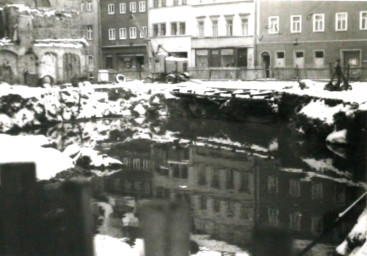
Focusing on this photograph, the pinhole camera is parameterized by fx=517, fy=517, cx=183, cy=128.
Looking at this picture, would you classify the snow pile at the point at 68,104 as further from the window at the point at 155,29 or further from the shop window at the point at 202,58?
the window at the point at 155,29

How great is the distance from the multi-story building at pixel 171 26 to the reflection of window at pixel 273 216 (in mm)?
36604

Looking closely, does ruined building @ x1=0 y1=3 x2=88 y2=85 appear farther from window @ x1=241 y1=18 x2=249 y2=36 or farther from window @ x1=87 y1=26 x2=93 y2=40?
window @ x1=87 y1=26 x2=93 y2=40

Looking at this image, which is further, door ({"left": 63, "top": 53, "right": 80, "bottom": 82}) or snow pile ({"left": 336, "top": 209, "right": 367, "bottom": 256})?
door ({"left": 63, "top": 53, "right": 80, "bottom": 82})

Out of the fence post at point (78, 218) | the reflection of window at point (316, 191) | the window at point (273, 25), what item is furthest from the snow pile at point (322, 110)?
the window at point (273, 25)

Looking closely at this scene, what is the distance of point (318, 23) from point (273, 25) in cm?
393

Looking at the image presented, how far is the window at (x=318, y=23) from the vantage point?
41.0m

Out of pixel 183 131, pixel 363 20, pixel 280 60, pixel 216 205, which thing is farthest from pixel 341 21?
pixel 216 205

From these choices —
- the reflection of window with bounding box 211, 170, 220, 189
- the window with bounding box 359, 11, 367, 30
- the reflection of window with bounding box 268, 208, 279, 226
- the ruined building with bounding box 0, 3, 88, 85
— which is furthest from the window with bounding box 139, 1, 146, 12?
the reflection of window with bounding box 268, 208, 279, 226

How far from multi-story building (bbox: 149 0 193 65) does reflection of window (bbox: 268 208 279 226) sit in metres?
36.6

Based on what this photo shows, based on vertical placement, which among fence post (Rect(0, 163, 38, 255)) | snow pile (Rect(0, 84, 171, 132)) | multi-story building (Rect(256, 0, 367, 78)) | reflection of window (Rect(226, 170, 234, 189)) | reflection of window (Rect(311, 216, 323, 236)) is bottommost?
reflection of window (Rect(311, 216, 323, 236))

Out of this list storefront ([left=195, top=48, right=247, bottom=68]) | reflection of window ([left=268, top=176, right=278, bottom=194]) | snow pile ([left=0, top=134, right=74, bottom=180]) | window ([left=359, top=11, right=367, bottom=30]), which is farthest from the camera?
storefront ([left=195, top=48, right=247, bottom=68])

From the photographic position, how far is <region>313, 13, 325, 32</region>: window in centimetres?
4097

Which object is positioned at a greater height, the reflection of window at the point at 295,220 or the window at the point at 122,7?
the window at the point at 122,7

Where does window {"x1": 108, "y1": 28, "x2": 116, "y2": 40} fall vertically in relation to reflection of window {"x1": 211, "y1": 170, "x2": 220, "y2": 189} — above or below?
above
